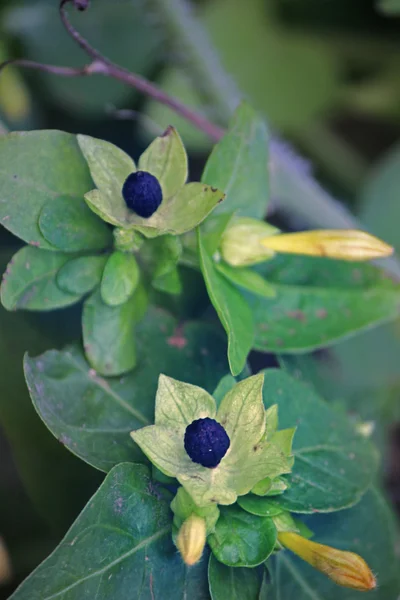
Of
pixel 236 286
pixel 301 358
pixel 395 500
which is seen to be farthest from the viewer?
pixel 395 500

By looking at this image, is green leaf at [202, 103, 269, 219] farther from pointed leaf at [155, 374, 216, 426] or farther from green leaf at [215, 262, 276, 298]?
pointed leaf at [155, 374, 216, 426]

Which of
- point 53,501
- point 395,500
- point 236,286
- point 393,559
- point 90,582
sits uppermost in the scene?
point 236,286

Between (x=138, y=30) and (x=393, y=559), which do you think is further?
(x=138, y=30)

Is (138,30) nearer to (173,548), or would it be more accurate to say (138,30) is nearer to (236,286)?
(236,286)

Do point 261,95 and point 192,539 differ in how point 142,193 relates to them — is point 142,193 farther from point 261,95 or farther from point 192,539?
point 261,95

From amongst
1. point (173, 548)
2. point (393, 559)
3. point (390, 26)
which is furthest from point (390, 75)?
point (173, 548)

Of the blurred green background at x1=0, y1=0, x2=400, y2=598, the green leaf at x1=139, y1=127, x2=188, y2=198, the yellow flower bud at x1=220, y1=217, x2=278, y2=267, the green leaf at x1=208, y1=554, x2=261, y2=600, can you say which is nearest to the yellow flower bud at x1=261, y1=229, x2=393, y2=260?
Answer: the yellow flower bud at x1=220, y1=217, x2=278, y2=267

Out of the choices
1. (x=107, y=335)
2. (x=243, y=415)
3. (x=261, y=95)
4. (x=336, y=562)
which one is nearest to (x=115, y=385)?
(x=107, y=335)
